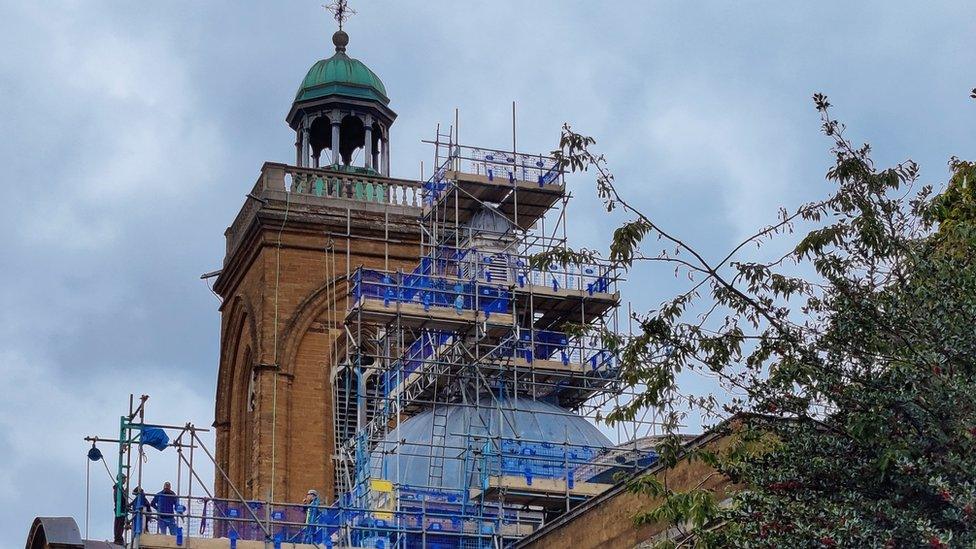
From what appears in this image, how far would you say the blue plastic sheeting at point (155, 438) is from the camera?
30.8m

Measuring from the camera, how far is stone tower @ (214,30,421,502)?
129ft

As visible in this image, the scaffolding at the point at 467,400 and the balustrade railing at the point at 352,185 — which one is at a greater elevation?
the balustrade railing at the point at 352,185

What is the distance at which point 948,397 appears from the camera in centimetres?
1440

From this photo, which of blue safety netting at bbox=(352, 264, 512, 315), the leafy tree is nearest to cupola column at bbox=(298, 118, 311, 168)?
blue safety netting at bbox=(352, 264, 512, 315)

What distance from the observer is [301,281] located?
4047cm

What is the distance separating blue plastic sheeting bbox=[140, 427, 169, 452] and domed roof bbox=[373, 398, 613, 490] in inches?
135

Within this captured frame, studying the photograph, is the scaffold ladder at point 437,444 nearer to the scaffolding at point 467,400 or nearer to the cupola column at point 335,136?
the scaffolding at point 467,400

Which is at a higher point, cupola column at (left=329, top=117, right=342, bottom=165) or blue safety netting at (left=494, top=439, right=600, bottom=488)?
cupola column at (left=329, top=117, right=342, bottom=165)

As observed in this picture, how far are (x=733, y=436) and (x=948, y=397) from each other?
3852 millimetres

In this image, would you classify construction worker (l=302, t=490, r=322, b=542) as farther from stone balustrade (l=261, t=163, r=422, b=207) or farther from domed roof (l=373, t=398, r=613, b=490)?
stone balustrade (l=261, t=163, r=422, b=207)

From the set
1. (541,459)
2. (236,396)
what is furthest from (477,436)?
(236,396)

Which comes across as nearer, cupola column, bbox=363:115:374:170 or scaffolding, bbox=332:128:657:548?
scaffolding, bbox=332:128:657:548

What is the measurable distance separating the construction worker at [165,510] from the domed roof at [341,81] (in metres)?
15.7

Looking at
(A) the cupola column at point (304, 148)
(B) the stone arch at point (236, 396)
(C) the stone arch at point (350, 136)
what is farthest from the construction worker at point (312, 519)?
(C) the stone arch at point (350, 136)
